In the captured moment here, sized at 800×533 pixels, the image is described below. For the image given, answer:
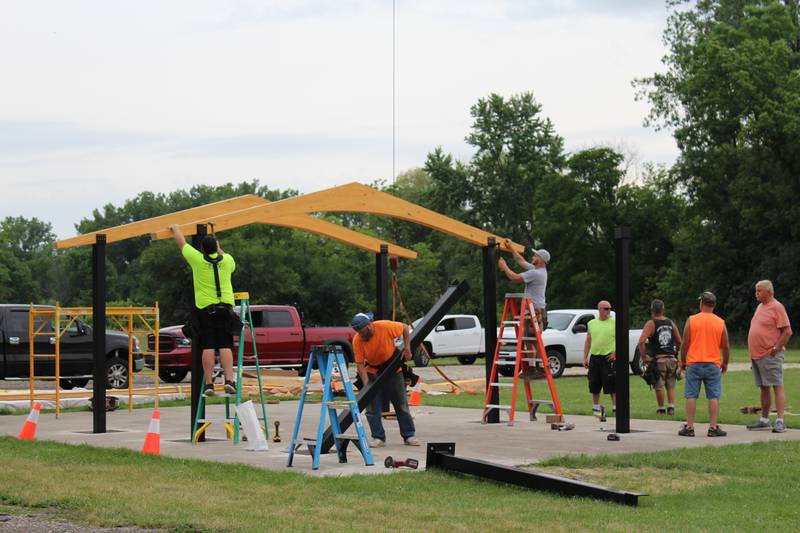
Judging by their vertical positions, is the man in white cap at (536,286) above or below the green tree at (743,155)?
below

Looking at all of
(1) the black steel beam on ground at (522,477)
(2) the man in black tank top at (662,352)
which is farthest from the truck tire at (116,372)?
(1) the black steel beam on ground at (522,477)

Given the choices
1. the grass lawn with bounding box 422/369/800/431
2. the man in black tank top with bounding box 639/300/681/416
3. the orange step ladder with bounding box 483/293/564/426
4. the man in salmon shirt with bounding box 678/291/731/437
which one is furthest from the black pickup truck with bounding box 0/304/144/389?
the man in salmon shirt with bounding box 678/291/731/437

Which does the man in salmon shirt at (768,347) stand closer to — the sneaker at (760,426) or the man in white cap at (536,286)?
the sneaker at (760,426)

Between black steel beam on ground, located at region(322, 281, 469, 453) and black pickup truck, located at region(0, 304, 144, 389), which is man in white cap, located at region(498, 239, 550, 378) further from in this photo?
black pickup truck, located at region(0, 304, 144, 389)

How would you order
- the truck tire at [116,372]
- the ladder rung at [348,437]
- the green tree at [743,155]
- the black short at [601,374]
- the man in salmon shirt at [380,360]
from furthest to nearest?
the green tree at [743,155] → the truck tire at [116,372] → the black short at [601,374] → the man in salmon shirt at [380,360] → the ladder rung at [348,437]

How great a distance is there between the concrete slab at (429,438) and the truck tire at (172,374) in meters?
10.7

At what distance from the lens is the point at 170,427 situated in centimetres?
1709

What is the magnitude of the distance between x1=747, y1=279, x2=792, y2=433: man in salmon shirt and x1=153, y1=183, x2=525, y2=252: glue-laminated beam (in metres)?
3.71

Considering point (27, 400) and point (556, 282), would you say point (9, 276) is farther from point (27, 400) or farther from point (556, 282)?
point (27, 400)

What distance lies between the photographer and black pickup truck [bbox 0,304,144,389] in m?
26.3

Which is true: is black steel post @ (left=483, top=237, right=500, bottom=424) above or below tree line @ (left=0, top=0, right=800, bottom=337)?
below

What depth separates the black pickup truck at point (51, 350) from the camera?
86.2ft

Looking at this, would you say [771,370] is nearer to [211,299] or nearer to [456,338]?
[211,299]

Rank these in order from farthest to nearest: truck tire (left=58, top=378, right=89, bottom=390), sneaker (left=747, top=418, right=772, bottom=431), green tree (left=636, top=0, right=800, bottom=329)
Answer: green tree (left=636, top=0, right=800, bottom=329)
truck tire (left=58, top=378, right=89, bottom=390)
sneaker (left=747, top=418, right=772, bottom=431)
